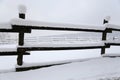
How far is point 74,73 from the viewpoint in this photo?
5379 millimetres

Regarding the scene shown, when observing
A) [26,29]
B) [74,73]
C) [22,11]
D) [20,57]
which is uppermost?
[22,11]

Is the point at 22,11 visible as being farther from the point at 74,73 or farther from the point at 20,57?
the point at 74,73

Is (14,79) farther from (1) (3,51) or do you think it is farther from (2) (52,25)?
(2) (52,25)

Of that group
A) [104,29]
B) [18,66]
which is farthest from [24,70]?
[104,29]

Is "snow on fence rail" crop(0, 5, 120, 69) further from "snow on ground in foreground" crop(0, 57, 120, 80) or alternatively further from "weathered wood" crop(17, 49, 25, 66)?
"snow on ground in foreground" crop(0, 57, 120, 80)

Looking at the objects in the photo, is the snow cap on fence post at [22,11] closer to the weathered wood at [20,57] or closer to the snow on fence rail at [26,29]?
the snow on fence rail at [26,29]

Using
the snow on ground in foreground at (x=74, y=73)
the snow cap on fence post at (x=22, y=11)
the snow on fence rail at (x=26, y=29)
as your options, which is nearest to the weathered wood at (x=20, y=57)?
the snow on fence rail at (x=26, y=29)

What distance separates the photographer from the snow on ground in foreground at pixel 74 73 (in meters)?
4.96

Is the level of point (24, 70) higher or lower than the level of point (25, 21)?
lower

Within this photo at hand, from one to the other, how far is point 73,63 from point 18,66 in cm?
194

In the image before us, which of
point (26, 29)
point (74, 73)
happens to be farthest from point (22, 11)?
point (74, 73)

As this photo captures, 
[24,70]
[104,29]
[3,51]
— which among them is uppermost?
[104,29]

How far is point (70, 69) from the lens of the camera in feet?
18.9

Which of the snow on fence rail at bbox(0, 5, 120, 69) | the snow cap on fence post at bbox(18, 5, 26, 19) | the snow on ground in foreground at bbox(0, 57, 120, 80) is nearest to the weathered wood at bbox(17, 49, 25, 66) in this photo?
the snow on fence rail at bbox(0, 5, 120, 69)
